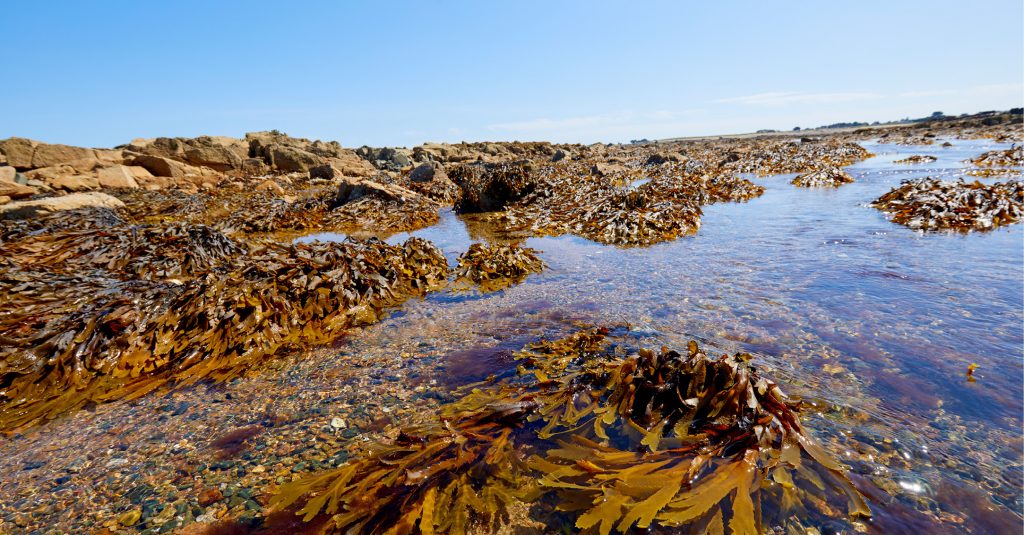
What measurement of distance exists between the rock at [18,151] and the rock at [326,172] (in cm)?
1264

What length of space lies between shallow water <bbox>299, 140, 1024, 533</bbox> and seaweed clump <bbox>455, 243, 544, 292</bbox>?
33 centimetres

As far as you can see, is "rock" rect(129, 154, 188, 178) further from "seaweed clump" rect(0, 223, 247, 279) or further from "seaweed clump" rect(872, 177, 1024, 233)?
"seaweed clump" rect(872, 177, 1024, 233)

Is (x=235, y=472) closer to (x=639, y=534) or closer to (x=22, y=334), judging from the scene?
(x=639, y=534)

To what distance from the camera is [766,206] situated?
11617 millimetres

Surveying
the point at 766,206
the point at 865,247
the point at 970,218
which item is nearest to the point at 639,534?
the point at 865,247

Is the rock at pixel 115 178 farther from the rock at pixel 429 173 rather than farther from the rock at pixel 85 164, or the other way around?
the rock at pixel 429 173

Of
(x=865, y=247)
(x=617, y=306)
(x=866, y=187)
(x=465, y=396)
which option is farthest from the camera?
(x=866, y=187)

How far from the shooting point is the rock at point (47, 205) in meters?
9.59

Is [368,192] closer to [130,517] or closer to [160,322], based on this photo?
[160,322]

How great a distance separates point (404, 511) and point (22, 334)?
435 centimetres

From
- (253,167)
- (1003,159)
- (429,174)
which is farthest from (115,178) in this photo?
(1003,159)

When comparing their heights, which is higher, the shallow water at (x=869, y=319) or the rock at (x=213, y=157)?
the rock at (x=213, y=157)

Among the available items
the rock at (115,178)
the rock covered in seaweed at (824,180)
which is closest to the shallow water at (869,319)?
the rock covered in seaweed at (824,180)

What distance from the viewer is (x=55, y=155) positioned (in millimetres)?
21062
